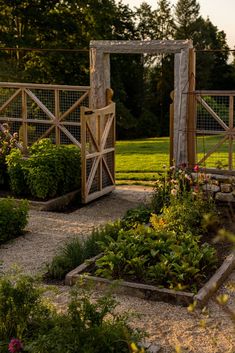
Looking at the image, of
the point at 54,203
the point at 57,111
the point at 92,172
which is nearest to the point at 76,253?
the point at 54,203

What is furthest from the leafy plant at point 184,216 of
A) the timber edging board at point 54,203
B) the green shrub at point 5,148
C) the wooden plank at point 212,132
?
the green shrub at point 5,148

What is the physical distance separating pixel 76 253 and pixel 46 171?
3524 millimetres

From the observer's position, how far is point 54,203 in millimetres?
10703

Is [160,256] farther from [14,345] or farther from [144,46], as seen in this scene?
[144,46]

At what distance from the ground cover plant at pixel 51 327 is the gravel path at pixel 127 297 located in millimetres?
472

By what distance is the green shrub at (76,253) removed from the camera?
23.2ft

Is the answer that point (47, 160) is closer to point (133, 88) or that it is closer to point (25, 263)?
point (25, 263)

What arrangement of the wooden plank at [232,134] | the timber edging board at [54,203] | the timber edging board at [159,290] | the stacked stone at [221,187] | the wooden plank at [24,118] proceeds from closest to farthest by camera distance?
the timber edging board at [159,290]
the stacked stone at [221,187]
the wooden plank at [232,134]
the timber edging board at [54,203]
the wooden plank at [24,118]

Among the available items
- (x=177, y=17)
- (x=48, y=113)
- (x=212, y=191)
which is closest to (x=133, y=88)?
(x=177, y=17)

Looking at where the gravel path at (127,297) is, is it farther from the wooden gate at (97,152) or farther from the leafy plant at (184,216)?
the leafy plant at (184,216)

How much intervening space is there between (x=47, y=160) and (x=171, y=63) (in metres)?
29.7

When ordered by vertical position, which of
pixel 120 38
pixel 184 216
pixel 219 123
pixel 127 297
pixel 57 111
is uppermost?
pixel 120 38

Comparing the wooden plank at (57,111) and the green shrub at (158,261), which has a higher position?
the wooden plank at (57,111)

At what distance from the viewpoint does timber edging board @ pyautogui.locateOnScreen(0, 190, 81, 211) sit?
34.6 ft
